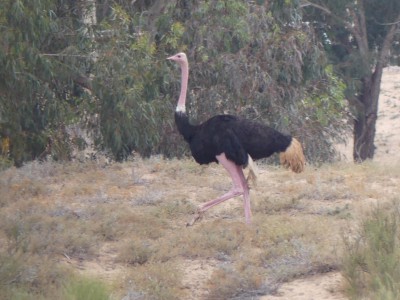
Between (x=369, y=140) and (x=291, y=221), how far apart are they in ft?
39.6

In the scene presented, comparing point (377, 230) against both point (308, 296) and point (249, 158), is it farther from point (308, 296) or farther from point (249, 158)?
point (249, 158)

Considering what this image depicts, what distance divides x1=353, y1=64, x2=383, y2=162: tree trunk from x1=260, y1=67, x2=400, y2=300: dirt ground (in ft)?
1.55

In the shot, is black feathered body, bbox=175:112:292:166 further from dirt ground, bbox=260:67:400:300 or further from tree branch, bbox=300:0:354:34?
tree branch, bbox=300:0:354:34

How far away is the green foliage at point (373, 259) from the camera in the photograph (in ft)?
20.8

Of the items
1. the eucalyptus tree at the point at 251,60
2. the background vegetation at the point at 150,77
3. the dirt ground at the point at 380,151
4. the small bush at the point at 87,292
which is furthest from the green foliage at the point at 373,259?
the eucalyptus tree at the point at 251,60

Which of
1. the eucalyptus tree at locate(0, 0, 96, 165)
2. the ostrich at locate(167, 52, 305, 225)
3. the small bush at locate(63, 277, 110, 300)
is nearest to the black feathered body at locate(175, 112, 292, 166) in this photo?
the ostrich at locate(167, 52, 305, 225)

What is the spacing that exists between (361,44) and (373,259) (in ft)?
48.0

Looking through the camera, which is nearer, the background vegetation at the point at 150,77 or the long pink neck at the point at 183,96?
the long pink neck at the point at 183,96

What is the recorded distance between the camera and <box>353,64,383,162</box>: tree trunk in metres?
20.4

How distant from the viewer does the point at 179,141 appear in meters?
14.4

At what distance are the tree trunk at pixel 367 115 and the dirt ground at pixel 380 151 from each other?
472mm

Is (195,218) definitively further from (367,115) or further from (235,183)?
(367,115)

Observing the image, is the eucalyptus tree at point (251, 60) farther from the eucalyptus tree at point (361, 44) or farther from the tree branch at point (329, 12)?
the eucalyptus tree at point (361, 44)

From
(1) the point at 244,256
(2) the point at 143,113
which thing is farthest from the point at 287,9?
(1) the point at 244,256
